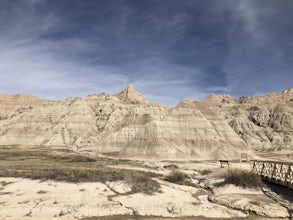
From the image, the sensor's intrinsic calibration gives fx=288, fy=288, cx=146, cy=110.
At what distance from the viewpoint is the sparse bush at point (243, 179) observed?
23600 millimetres

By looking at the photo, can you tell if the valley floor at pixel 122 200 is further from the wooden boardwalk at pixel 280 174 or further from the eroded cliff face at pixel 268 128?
the eroded cliff face at pixel 268 128

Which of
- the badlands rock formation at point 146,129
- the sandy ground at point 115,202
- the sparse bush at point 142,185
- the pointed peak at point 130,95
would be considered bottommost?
the sandy ground at point 115,202

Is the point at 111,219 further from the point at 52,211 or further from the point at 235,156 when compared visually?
the point at 235,156

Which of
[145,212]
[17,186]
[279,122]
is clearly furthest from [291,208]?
[279,122]

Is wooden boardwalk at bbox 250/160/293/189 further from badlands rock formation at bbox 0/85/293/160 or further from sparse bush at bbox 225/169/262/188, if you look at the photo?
badlands rock formation at bbox 0/85/293/160

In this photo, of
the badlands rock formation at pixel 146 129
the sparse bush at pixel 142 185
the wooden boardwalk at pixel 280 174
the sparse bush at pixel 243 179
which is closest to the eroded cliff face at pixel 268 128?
the badlands rock formation at pixel 146 129

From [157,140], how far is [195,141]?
897 cm

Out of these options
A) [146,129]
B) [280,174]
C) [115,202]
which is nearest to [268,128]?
[146,129]

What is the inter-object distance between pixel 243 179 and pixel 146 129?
1817 inches

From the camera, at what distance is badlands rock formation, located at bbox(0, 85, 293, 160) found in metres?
65.7

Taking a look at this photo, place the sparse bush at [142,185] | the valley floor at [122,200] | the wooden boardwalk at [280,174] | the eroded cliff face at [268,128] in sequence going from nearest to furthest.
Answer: the valley floor at [122,200] → the wooden boardwalk at [280,174] → the sparse bush at [142,185] → the eroded cliff face at [268,128]

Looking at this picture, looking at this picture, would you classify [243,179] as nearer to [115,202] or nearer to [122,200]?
[122,200]

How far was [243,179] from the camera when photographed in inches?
943

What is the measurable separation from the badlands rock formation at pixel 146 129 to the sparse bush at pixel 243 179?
120ft
